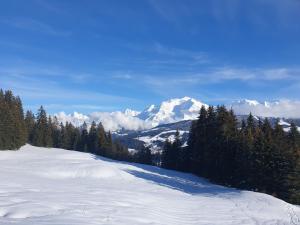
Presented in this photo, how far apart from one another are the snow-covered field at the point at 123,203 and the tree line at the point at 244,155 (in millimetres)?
6136

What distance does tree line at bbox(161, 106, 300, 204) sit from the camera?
46.8 meters

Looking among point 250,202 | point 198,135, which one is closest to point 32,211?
point 250,202

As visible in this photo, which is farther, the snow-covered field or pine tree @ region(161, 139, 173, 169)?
pine tree @ region(161, 139, 173, 169)

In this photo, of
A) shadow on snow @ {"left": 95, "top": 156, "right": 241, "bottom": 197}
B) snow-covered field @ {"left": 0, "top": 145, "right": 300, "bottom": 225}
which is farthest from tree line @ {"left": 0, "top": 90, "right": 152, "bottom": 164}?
shadow on snow @ {"left": 95, "top": 156, "right": 241, "bottom": 197}

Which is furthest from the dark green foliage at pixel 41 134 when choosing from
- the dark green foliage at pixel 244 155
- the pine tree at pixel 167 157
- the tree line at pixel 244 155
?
the dark green foliage at pixel 244 155

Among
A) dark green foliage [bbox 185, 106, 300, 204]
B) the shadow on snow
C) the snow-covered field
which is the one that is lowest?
the snow-covered field

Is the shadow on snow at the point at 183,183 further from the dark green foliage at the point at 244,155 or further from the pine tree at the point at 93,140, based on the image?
the pine tree at the point at 93,140

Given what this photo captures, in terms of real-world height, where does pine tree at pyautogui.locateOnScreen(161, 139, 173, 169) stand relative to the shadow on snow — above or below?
above

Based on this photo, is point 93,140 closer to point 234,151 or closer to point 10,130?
point 10,130

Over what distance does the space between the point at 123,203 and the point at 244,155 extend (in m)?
27.2

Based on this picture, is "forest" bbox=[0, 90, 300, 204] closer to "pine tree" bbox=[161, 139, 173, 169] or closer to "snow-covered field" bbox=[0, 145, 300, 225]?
"pine tree" bbox=[161, 139, 173, 169]

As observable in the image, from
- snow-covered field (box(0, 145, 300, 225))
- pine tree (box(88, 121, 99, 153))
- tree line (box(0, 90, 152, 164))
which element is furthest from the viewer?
pine tree (box(88, 121, 99, 153))

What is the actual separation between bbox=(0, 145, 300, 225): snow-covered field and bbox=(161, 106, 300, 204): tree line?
614cm

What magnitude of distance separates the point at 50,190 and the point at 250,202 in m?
17.3
